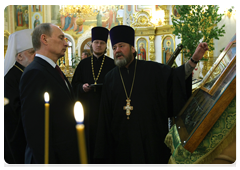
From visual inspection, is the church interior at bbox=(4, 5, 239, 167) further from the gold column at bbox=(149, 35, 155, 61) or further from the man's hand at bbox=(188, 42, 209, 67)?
the man's hand at bbox=(188, 42, 209, 67)

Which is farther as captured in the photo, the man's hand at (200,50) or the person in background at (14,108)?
the man's hand at (200,50)

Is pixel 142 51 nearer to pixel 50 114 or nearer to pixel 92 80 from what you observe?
pixel 92 80

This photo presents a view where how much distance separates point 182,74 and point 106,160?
4.04 ft

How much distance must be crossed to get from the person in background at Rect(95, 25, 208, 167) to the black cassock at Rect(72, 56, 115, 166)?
737 mm

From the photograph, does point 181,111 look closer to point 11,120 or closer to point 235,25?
point 11,120

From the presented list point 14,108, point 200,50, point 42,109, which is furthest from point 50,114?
point 200,50

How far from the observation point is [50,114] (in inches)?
60.3

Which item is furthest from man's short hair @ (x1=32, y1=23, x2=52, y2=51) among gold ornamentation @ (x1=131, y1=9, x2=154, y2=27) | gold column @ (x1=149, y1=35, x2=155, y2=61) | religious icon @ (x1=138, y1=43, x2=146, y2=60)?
gold ornamentation @ (x1=131, y1=9, x2=154, y2=27)

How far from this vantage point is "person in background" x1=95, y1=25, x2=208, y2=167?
2201 mm

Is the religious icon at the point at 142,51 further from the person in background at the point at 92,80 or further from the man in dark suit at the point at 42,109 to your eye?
the man in dark suit at the point at 42,109

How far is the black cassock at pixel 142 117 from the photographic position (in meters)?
2.21

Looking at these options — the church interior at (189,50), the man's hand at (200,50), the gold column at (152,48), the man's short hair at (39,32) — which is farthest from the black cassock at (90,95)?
the gold column at (152,48)

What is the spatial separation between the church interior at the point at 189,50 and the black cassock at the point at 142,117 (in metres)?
0.20

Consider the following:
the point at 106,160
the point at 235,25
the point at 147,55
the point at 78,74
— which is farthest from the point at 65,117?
the point at 147,55
